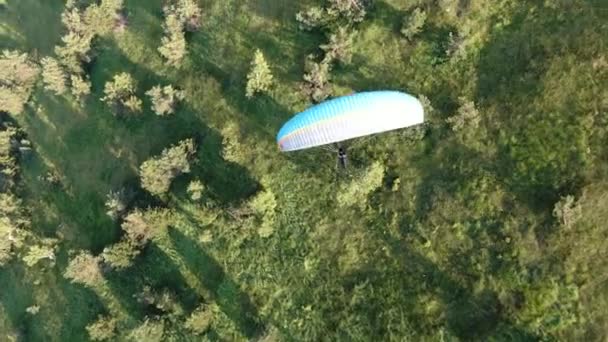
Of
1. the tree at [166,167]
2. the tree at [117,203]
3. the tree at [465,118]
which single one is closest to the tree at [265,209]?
the tree at [166,167]

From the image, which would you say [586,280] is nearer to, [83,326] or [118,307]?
[118,307]

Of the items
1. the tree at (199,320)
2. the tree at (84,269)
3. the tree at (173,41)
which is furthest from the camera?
the tree at (173,41)

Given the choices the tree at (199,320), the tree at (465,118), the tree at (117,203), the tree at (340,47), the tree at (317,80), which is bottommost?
the tree at (199,320)

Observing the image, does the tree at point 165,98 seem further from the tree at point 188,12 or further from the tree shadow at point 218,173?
the tree at point 188,12

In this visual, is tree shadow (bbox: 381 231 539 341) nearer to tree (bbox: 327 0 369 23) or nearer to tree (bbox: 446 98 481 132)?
tree (bbox: 446 98 481 132)

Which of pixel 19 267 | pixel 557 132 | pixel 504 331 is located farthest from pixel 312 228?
pixel 19 267

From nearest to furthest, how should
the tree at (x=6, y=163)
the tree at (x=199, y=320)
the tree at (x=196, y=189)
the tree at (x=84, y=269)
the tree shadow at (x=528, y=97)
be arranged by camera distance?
the tree shadow at (x=528, y=97)
the tree at (x=199, y=320)
the tree at (x=196, y=189)
the tree at (x=84, y=269)
the tree at (x=6, y=163)
